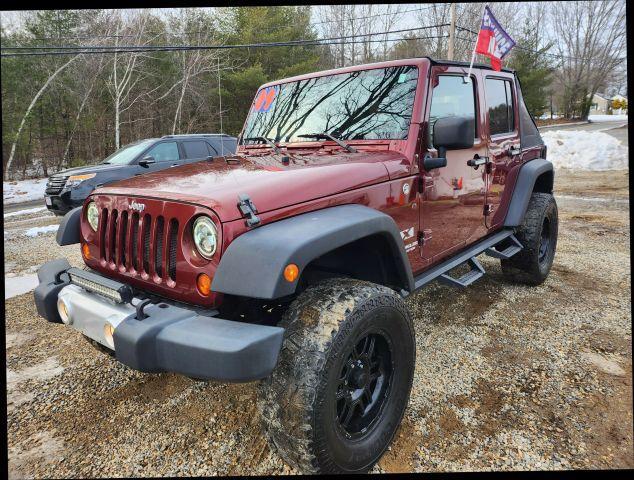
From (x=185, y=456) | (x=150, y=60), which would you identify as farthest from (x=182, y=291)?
(x=150, y=60)

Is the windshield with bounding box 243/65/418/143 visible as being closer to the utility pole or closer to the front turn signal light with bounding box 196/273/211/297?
the front turn signal light with bounding box 196/273/211/297

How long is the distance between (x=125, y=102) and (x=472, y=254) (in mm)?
20673

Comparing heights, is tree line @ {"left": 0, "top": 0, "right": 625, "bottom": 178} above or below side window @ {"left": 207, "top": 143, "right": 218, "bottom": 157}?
above

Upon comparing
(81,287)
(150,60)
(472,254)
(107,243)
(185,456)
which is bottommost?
(185,456)

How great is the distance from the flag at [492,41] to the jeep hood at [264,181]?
5.03 feet

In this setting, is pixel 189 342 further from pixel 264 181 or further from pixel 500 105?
pixel 500 105

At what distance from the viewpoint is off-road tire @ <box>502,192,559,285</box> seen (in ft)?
13.6

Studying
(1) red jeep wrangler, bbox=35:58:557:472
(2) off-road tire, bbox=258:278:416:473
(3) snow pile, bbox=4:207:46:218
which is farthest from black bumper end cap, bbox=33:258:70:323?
(3) snow pile, bbox=4:207:46:218

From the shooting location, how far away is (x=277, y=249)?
67.4 inches

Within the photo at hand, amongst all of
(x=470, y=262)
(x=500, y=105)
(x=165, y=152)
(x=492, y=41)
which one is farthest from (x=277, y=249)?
(x=165, y=152)

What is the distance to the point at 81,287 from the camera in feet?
7.34

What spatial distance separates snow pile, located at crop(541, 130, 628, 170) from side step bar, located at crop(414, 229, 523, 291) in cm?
1247

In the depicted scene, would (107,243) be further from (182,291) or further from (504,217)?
(504,217)

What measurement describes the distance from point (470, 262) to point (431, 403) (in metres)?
1.39
